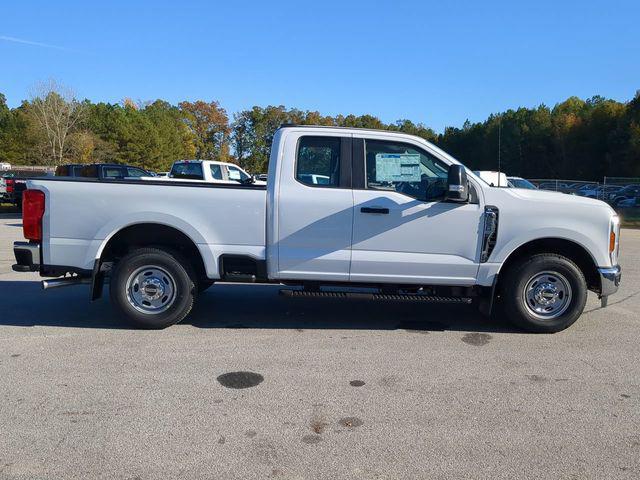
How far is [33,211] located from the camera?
18.2 feet

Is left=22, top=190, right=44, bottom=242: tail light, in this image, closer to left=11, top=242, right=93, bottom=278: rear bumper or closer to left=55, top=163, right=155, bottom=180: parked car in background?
left=11, top=242, right=93, bottom=278: rear bumper

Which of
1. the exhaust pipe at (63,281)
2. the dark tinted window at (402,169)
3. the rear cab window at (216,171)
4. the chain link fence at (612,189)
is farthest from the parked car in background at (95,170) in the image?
the chain link fence at (612,189)

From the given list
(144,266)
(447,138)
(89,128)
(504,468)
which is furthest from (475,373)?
(447,138)

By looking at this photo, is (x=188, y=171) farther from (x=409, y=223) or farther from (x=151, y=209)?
(x=409, y=223)

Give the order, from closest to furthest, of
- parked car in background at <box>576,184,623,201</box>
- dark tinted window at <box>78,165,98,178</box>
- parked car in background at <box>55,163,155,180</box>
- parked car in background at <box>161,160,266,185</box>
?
dark tinted window at <box>78,165,98,178</box> < parked car in background at <box>55,163,155,180</box> < parked car in background at <box>161,160,266,185</box> < parked car in background at <box>576,184,623,201</box>

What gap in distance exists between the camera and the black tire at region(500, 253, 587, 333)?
5648mm

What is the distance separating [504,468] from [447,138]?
350ft

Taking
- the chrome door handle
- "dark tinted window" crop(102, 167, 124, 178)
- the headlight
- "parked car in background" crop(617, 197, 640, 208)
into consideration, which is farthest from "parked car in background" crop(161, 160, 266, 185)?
"parked car in background" crop(617, 197, 640, 208)

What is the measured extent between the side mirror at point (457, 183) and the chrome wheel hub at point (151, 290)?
3047mm

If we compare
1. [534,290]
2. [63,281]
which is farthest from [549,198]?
[63,281]

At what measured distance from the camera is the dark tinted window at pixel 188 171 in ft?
61.4

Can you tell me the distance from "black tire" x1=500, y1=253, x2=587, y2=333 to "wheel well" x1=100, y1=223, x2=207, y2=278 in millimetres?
3356

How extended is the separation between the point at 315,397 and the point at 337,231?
6.31 ft

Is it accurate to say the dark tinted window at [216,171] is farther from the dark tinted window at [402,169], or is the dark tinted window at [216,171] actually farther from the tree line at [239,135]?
the tree line at [239,135]
